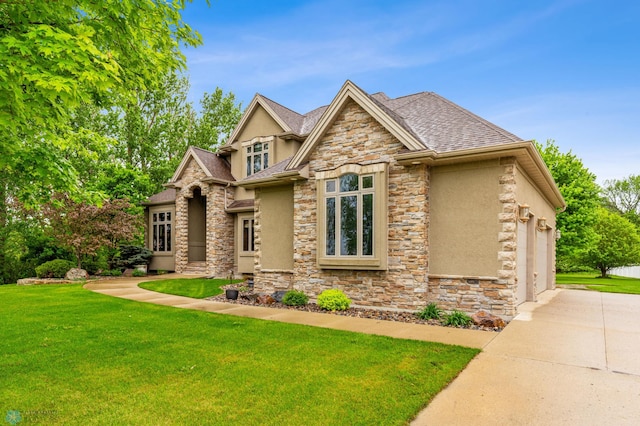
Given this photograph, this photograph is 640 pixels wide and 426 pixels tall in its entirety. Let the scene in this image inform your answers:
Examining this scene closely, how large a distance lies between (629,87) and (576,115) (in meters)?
2.99

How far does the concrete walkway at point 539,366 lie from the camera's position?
3.81 metres

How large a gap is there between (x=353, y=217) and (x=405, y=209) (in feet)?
4.70

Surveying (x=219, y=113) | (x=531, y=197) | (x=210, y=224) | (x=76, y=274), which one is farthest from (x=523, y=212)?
(x=219, y=113)

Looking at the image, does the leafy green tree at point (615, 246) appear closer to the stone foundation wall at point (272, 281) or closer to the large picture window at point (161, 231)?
the stone foundation wall at point (272, 281)

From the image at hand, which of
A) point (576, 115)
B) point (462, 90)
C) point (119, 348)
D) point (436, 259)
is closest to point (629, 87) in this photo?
point (576, 115)

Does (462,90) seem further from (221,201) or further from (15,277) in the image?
(15,277)

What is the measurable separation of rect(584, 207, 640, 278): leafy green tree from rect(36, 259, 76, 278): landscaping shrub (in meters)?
32.5

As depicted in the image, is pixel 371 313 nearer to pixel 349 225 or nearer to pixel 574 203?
pixel 349 225

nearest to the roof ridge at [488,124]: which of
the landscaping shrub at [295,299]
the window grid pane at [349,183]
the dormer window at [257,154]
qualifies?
the window grid pane at [349,183]

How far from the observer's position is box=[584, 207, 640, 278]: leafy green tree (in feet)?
85.5

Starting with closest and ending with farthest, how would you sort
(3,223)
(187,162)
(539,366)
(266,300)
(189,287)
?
(539,366) → (266,300) → (189,287) → (187,162) → (3,223)

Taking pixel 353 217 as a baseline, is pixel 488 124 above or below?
above

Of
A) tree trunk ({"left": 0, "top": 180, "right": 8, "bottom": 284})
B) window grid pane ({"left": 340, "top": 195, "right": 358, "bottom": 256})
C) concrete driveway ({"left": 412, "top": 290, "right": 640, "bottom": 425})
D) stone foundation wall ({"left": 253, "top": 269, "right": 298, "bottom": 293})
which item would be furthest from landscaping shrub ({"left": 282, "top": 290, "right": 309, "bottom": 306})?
tree trunk ({"left": 0, "top": 180, "right": 8, "bottom": 284})

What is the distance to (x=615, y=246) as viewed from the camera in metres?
26.2
